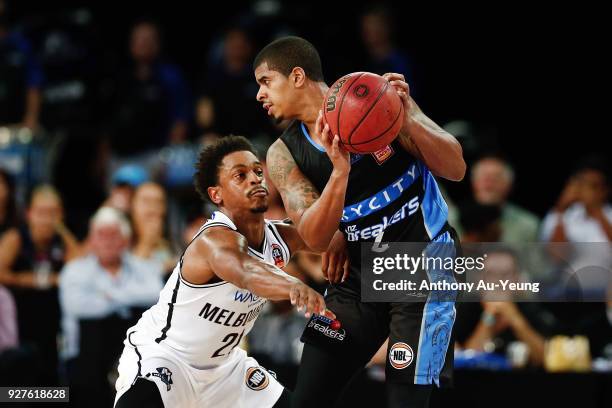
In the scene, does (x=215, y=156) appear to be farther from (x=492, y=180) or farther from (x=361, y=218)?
(x=492, y=180)

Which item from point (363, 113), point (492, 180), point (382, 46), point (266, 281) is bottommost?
point (266, 281)

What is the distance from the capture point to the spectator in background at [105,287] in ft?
26.0

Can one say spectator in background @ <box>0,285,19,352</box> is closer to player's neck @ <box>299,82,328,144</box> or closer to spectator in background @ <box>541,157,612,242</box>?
player's neck @ <box>299,82,328,144</box>

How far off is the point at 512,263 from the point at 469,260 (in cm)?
171

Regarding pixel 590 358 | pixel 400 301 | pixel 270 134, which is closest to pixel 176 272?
pixel 400 301

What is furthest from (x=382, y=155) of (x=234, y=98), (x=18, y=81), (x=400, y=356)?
(x=18, y=81)

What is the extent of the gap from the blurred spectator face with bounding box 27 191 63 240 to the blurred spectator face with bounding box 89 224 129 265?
0.83 metres

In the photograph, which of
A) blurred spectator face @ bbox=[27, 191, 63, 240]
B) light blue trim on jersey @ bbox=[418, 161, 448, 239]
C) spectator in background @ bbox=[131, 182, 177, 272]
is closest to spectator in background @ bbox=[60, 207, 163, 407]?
spectator in background @ bbox=[131, 182, 177, 272]

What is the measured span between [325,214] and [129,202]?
5330 mm

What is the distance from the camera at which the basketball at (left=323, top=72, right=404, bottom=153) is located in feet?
16.5

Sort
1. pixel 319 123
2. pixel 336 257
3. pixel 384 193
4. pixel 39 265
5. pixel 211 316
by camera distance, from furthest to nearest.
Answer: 1. pixel 39 265
2. pixel 211 316
3. pixel 336 257
4. pixel 384 193
5. pixel 319 123

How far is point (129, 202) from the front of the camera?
10102 millimetres

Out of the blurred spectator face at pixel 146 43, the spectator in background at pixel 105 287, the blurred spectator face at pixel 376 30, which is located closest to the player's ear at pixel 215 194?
the spectator in background at pixel 105 287

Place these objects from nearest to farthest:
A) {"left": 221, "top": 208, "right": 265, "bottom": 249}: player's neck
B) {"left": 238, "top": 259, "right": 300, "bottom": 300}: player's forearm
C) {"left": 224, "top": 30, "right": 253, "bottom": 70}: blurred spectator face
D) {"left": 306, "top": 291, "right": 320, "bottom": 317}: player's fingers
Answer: {"left": 306, "top": 291, "right": 320, "bottom": 317}: player's fingers → {"left": 238, "top": 259, "right": 300, "bottom": 300}: player's forearm → {"left": 221, "top": 208, "right": 265, "bottom": 249}: player's neck → {"left": 224, "top": 30, "right": 253, "bottom": 70}: blurred spectator face
